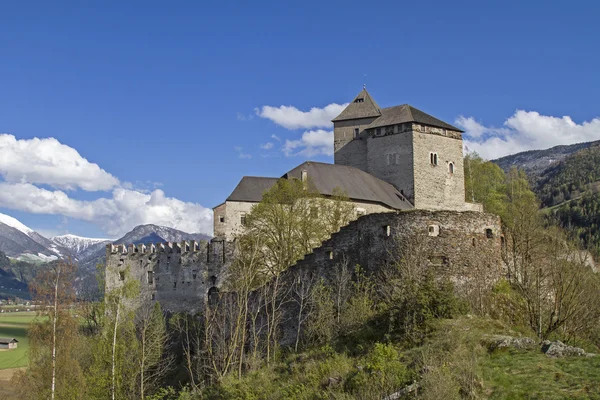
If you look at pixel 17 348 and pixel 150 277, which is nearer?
pixel 150 277

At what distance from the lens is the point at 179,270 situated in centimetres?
4909

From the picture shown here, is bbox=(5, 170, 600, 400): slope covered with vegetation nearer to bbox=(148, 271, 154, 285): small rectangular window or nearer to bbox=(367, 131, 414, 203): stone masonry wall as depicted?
bbox=(148, 271, 154, 285): small rectangular window

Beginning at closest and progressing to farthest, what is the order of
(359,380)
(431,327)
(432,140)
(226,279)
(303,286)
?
(359,380) → (431,327) → (303,286) → (226,279) → (432,140)

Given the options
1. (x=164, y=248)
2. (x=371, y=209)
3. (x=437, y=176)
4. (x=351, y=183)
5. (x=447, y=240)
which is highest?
(x=437, y=176)

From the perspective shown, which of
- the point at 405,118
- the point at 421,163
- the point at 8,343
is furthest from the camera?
the point at 8,343

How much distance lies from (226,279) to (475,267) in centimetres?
2136

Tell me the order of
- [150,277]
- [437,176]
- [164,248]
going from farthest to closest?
[437,176] → [164,248] → [150,277]

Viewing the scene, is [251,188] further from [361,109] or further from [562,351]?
[562,351]

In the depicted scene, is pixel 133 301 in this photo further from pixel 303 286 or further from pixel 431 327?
pixel 431 327

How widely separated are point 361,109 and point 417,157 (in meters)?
11.5

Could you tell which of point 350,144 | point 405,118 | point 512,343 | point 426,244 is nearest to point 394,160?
point 405,118

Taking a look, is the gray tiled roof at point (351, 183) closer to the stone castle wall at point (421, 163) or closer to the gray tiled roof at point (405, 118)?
the stone castle wall at point (421, 163)

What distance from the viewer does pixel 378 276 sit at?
3128 centimetres

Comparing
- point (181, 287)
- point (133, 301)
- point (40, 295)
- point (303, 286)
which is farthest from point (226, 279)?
point (40, 295)
